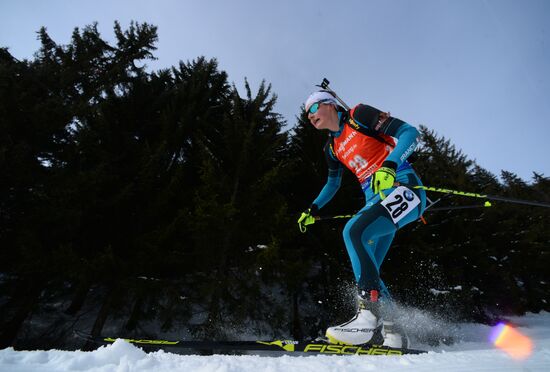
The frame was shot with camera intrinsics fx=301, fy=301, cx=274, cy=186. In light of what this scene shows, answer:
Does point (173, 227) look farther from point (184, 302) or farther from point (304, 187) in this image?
point (304, 187)

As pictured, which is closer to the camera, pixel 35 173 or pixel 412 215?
pixel 412 215

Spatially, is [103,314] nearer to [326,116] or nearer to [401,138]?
[326,116]

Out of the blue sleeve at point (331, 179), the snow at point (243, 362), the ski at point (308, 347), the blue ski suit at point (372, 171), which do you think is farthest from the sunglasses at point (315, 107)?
the snow at point (243, 362)

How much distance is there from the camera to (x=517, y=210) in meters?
16.4

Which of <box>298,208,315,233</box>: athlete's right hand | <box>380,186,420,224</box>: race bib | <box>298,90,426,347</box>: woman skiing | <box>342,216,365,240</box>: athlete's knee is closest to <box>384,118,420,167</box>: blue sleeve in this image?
<box>298,90,426,347</box>: woman skiing

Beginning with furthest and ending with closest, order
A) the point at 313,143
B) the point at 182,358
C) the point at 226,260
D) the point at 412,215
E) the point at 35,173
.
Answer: the point at 313,143
the point at 226,260
the point at 35,173
the point at 412,215
the point at 182,358

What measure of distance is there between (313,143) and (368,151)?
7.82 m

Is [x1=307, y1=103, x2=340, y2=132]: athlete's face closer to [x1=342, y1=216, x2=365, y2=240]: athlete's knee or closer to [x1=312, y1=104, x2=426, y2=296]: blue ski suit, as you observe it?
[x1=312, y1=104, x2=426, y2=296]: blue ski suit

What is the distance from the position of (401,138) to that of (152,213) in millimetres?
7130

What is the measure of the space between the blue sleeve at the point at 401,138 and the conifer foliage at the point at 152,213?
4.91m

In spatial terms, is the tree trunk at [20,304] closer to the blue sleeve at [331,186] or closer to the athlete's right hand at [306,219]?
the athlete's right hand at [306,219]

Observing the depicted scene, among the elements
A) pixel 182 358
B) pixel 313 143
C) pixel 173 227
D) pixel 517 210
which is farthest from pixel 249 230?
pixel 517 210

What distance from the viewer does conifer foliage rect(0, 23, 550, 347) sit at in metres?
7.22

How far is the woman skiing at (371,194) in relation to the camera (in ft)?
9.14
